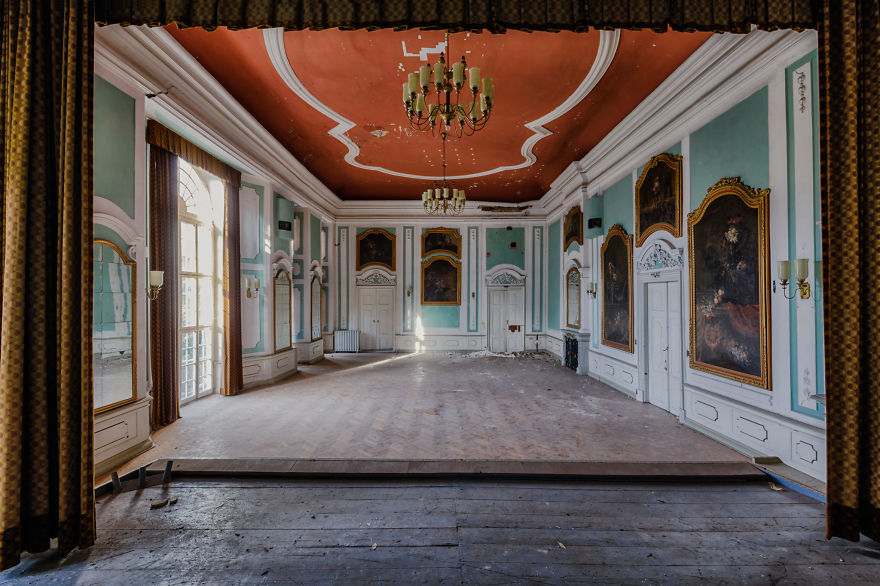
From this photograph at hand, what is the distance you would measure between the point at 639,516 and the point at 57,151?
166 inches

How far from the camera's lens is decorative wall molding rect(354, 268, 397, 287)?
11.1m

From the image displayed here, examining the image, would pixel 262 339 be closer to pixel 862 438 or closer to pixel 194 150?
pixel 194 150

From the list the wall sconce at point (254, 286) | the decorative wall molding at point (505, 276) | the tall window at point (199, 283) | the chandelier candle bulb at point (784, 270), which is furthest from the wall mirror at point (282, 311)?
the chandelier candle bulb at point (784, 270)

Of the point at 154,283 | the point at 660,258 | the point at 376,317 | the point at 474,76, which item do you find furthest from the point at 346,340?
the point at 474,76

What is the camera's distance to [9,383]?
2.05 metres

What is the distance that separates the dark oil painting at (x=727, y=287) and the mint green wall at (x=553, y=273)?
505 centimetres

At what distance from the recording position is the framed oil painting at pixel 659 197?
491 centimetres

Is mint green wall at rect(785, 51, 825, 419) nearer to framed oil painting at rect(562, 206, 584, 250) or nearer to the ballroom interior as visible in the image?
the ballroom interior

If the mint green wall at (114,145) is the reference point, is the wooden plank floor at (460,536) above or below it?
below

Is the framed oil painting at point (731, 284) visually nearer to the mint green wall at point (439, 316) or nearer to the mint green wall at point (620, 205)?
the mint green wall at point (620, 205)

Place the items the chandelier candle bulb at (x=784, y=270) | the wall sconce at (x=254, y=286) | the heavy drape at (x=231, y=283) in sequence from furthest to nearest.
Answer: the wall sconce at (x=254, y=286) < the heavy drape at (x=231, y=283) < the chandelier candle bulb at (x=784, y=270)

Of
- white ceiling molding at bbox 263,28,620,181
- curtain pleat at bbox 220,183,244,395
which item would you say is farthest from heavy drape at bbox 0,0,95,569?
curtain pleat at bbox 220,183,244,395

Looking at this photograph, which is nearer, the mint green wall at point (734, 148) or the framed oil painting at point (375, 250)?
the mint green wall at point (734, 148)

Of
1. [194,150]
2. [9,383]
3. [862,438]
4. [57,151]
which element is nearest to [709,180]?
[862,438]
